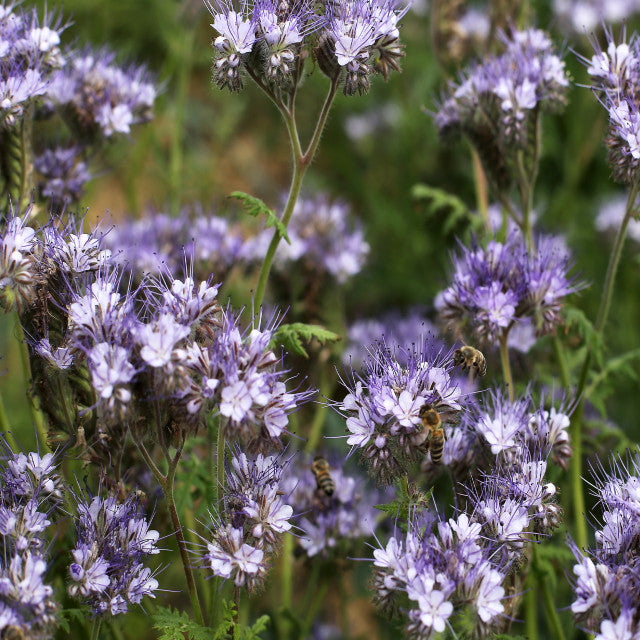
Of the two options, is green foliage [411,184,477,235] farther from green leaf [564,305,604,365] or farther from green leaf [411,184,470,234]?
green leaf [564,305,604,365]

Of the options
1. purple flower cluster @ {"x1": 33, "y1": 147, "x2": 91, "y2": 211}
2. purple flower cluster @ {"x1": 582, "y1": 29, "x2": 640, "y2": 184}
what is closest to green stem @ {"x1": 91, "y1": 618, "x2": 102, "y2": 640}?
purple flower cluster @ {"x1": 33, "y1": 147, "x2": 91, "y2": 211}

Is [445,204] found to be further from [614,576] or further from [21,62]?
[614,576]

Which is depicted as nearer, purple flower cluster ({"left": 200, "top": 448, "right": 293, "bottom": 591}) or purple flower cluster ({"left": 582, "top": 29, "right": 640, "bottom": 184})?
purple flower cluster ({"left": 200, "top": 448, "right": 293, "bottom": 591})

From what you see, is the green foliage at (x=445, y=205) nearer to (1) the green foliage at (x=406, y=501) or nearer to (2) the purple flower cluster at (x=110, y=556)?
(1) the green foliage at (x=406, y=501)

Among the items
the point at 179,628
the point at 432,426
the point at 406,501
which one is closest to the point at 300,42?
the point at 432,426

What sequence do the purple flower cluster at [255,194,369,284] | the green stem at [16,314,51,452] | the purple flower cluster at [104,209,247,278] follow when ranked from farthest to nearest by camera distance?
the purple flower cluster at [255,194,369,284] → the purple flower cluster at [104,209,247,278] → the green stem at [16,314,51,452]

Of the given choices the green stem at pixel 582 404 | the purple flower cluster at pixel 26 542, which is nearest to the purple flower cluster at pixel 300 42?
the green stem at pixel 582 404

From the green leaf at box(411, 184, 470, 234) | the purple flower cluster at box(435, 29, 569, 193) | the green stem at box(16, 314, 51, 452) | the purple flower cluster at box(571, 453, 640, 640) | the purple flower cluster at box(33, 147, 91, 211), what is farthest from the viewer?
the green leaf at box(411, 184, 470, 234)
